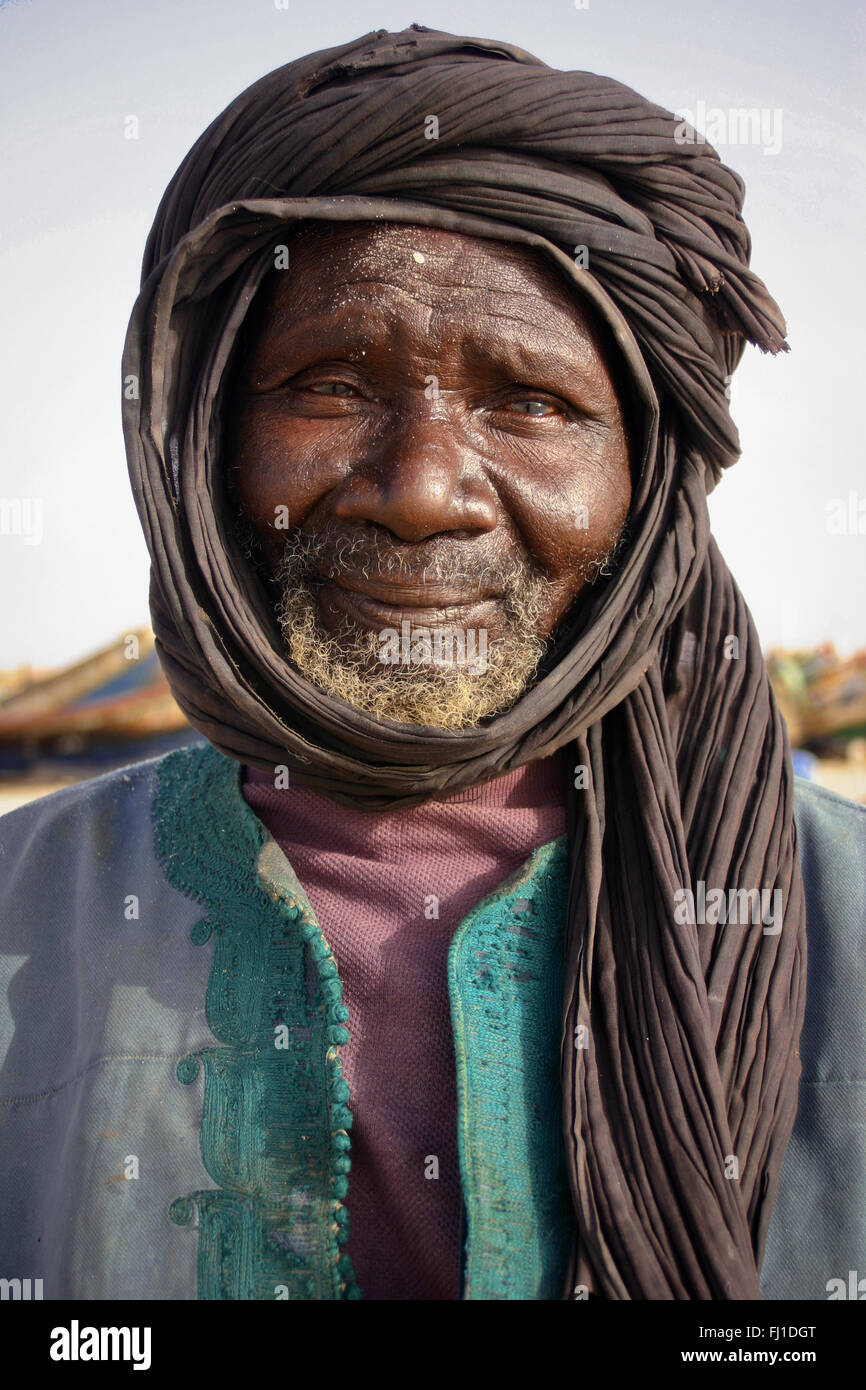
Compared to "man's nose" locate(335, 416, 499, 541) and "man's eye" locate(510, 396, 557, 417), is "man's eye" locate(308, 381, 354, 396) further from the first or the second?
"man's eye" locate(510, 396, 557, 417)

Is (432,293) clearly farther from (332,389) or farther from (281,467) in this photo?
(281,467)

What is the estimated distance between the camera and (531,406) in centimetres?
199

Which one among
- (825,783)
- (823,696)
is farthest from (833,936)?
(823,696)

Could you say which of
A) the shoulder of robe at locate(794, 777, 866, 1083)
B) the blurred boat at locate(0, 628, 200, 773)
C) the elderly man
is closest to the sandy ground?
the blurred boat at locate(0, 628, 200, 773)

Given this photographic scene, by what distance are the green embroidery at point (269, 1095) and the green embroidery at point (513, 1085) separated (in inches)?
7.9

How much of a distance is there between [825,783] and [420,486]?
10.4 m

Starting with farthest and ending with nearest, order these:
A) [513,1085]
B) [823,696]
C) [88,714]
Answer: [823,696]
[88,714]
[513,1085]

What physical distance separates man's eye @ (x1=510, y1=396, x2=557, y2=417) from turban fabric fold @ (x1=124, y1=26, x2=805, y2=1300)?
16 centimetres

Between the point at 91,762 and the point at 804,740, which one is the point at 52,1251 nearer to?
the point at 91,762

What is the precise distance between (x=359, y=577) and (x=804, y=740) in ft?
38.7

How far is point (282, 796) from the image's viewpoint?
2135mm

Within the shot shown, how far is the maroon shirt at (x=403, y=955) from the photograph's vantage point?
1778 mm
